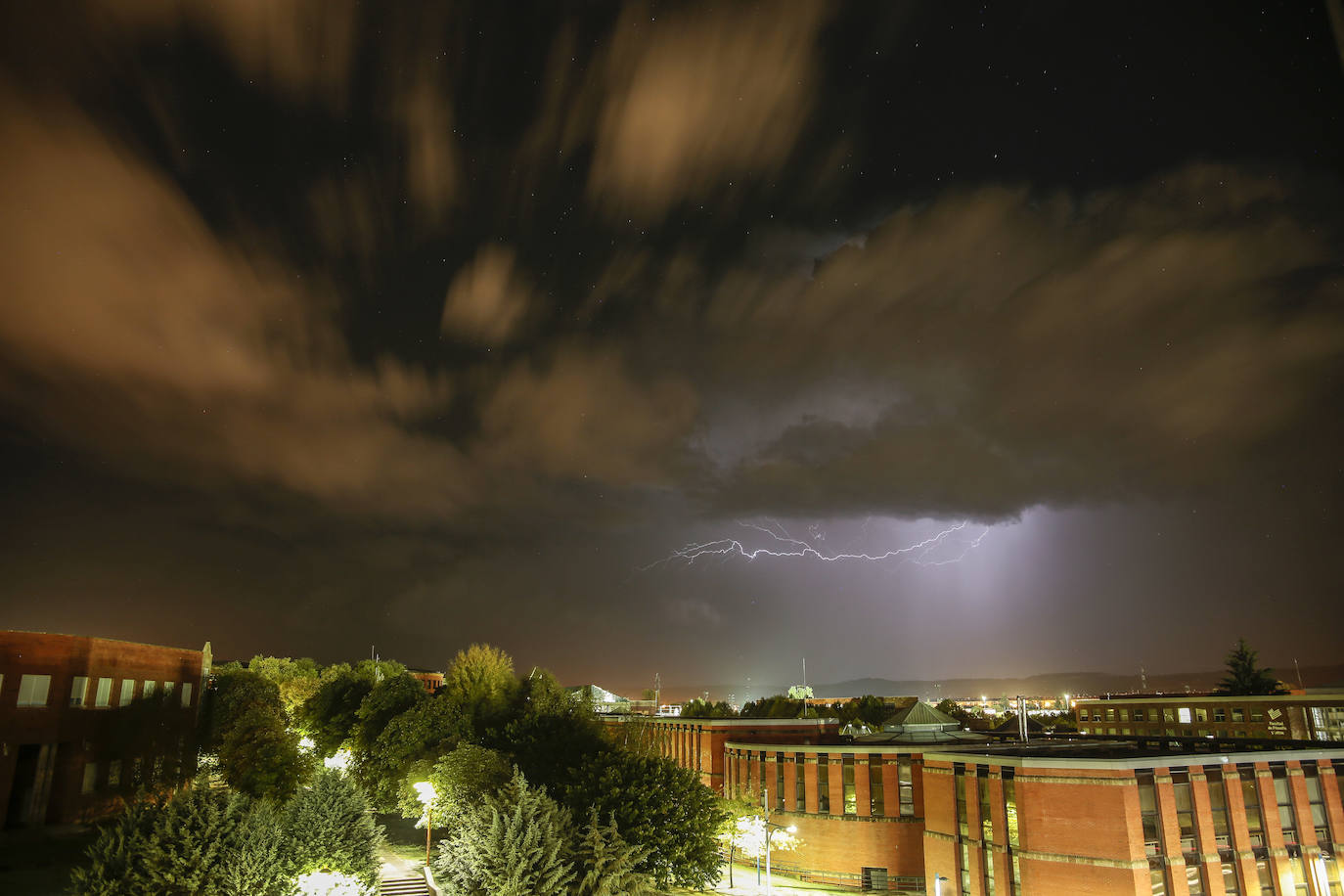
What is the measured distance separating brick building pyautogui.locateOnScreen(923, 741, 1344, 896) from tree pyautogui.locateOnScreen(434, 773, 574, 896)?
23103mm

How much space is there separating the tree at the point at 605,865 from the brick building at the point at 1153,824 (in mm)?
19250

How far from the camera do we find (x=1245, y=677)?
134 m

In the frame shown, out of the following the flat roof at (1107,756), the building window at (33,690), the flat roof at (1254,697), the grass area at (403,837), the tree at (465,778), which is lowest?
the grass area at (403,837)

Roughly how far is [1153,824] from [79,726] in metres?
60.6

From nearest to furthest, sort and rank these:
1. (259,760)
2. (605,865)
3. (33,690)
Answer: (605,865), (33,690), (259,760)

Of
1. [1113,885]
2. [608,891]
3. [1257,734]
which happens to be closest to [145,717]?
[608,891]

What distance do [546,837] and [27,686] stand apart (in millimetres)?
35234

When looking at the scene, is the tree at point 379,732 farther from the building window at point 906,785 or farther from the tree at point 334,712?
the building window at point 906,785

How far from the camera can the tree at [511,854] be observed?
32.0 meters

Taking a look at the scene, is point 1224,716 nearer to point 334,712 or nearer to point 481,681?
point 481,681

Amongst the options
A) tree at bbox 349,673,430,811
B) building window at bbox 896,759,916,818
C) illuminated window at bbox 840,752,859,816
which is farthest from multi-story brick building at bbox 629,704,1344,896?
tree at bbox 349,673,430,811

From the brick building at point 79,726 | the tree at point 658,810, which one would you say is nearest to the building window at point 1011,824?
the tree at point 658,810

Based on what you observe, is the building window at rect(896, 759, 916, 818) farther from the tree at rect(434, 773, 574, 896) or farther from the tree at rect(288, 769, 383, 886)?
the tree at rect(288, 769, 383, 886)

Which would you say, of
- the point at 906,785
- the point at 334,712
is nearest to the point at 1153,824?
the point at 906,785
